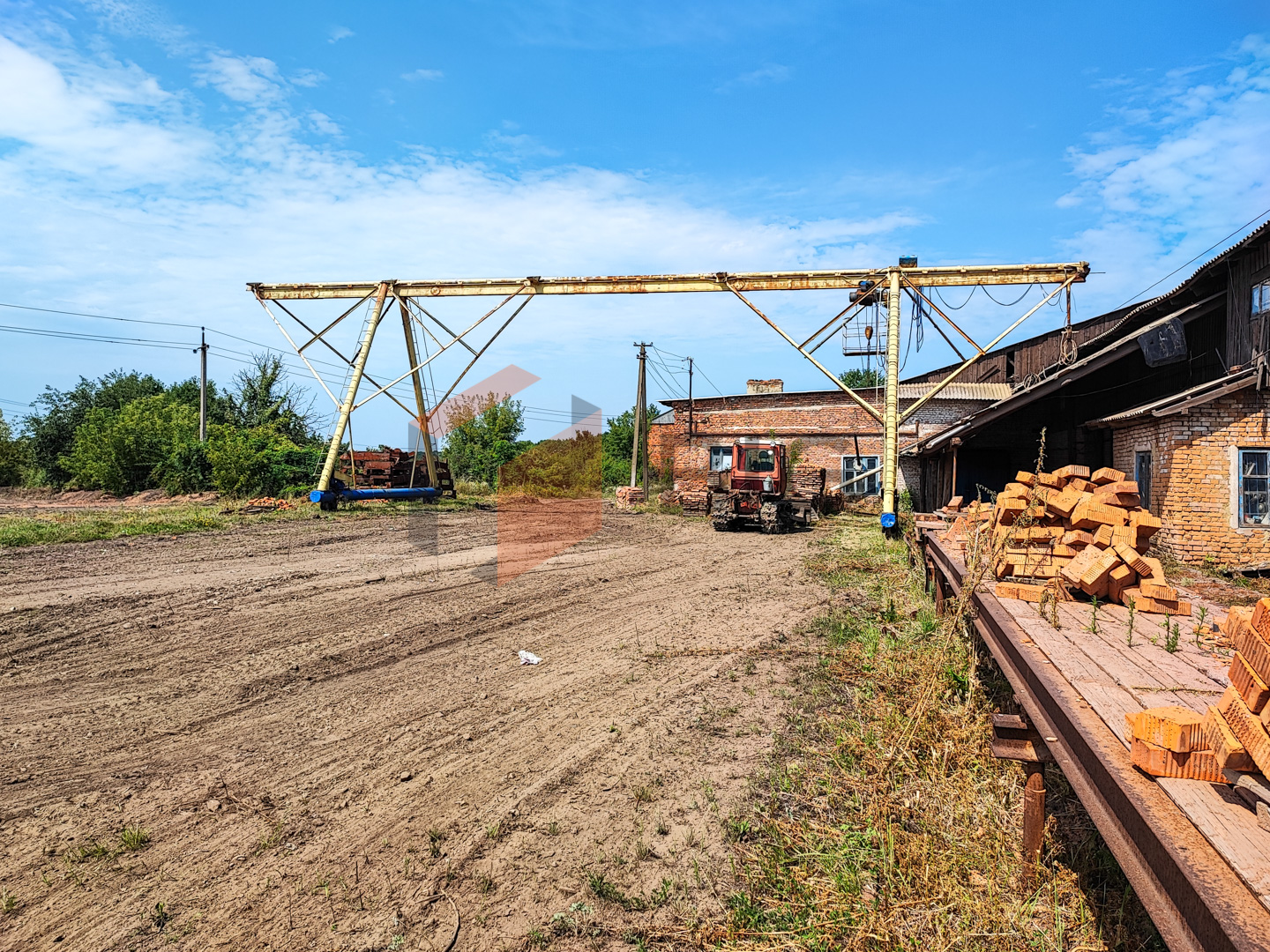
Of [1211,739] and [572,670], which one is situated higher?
[1211,739]

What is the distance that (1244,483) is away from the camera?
10.4 m

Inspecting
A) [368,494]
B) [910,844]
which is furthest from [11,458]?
[910,844]

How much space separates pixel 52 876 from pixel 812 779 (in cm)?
382

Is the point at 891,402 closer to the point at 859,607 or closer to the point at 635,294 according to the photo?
the point at 635,294

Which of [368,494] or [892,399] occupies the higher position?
[892,399]

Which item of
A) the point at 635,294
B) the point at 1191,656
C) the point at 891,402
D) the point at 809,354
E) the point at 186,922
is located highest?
the point at 635,294

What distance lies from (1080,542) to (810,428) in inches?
843

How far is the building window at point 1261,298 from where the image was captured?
1122 centimetres

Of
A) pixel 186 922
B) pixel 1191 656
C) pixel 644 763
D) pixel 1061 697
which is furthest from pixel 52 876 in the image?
pixel 1191 656

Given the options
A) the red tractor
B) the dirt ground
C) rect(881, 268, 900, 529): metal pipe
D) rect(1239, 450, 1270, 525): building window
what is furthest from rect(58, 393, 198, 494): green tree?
rect(1239, 450, 1270, 525): building window

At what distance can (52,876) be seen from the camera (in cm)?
341

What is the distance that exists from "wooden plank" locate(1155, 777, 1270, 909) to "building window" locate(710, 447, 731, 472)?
2555 cm

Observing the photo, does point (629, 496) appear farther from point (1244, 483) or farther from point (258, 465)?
point (1244, 483)

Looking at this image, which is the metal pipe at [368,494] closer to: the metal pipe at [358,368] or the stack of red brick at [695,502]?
the metal pipe at [358,368]
